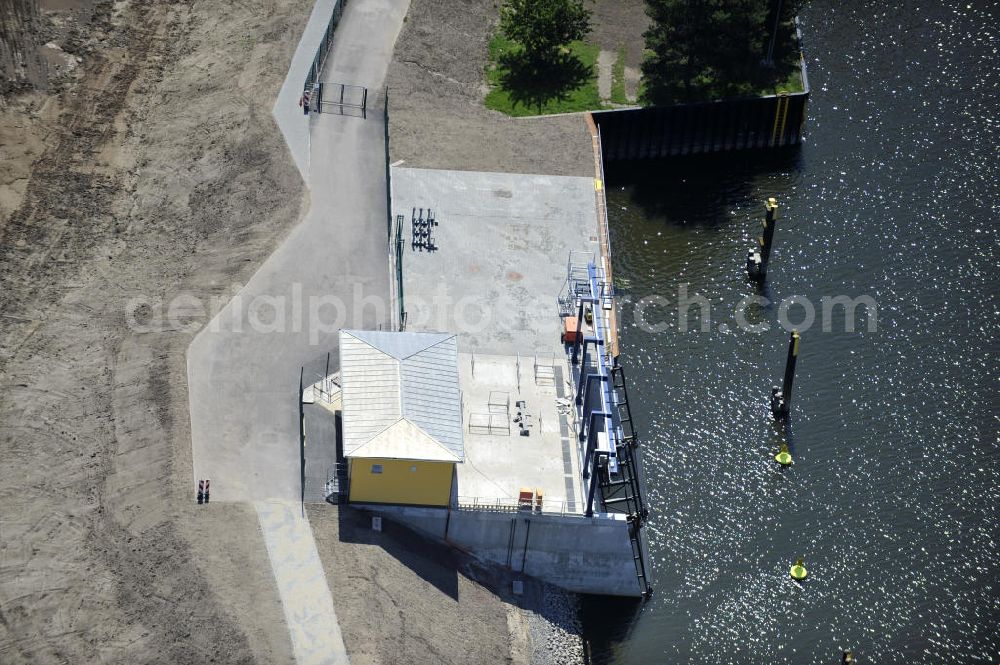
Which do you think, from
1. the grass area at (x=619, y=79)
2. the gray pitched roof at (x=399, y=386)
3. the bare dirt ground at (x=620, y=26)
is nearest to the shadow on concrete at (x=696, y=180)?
the grass area at (x=619, y=79)

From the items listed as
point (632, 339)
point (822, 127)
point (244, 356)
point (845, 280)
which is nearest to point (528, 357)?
point (632, 339)

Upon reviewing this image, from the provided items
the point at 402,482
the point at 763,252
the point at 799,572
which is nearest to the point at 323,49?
the point at 763,252

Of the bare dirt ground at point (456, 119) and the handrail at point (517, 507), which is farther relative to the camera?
the bare dirt ground at point (456, 119)

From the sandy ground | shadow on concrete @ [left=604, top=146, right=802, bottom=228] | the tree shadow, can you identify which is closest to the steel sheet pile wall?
shadow on concrete @ [left=604, top=146, right=802, bottom=228]

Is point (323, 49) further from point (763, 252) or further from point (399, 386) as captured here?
point (399, 386)

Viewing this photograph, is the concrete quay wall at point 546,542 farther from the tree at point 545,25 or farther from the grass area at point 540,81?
the tree at point 545,25

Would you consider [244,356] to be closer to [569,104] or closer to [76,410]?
[76,410]
